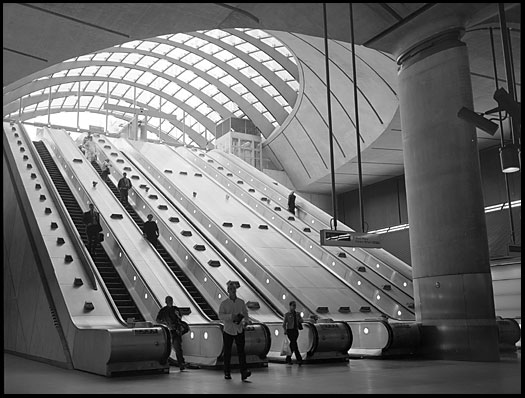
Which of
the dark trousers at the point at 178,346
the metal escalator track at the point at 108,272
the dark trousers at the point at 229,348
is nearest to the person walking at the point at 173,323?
the dark trousers at the point at 178,346

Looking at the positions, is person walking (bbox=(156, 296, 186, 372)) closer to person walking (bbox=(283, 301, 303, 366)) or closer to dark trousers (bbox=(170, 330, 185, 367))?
dark trousers (bbox=(170, 330, 185, 367))

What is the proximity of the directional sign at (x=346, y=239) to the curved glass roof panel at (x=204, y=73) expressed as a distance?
25395 mm

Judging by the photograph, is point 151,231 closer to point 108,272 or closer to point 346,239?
point 108,272

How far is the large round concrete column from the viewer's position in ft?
35.0

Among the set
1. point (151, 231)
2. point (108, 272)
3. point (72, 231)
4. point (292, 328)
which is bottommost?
point (292, 328)

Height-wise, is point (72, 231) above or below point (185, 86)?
below

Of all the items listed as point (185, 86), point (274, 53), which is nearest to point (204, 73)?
point (185, 86)

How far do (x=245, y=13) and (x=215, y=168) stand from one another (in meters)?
19.7

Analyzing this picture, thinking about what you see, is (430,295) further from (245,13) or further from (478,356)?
(245,13)

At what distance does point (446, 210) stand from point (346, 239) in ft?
7.41

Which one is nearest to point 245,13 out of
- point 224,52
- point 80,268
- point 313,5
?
point 313,5

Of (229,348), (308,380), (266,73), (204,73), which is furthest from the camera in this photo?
(204,73)

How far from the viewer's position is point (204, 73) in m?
43.8

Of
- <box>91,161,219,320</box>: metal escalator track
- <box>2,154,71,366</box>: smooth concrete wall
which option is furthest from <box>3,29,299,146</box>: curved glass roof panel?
<box>2,154,71,366</box>: smooth concrete wall
